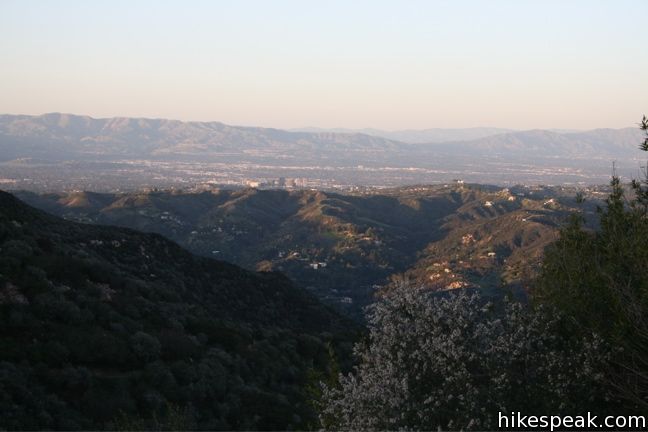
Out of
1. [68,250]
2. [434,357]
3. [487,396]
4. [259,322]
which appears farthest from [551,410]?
[259,322]

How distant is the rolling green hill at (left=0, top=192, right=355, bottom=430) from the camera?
58.4 ft

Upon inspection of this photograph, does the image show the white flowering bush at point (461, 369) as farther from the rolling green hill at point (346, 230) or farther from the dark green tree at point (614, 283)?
the rolling green hill at point (346, 230)

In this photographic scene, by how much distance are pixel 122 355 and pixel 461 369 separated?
14.1 m

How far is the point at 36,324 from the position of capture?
70.0 ft

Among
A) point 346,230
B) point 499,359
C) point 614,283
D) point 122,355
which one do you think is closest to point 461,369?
point 499,359

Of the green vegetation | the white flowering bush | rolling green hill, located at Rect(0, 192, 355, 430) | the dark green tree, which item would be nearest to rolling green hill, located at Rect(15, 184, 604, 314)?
rolling green hill, located at Rect(0, 192, 355, 430)

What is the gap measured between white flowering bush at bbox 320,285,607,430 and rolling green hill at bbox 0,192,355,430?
3.65 m

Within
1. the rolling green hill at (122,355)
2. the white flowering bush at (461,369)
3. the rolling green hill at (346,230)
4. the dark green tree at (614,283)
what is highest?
the dark green tree at (614,283)

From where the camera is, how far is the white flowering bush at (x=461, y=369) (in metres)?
10.7

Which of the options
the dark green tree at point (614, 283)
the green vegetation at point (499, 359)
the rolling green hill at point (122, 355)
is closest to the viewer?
the green vegetation at point (499, 359)

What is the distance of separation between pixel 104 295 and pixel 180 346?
4.95 meters

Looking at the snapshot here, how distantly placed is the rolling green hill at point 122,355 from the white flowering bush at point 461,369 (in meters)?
3.65

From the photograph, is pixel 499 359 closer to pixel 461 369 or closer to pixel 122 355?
pixel 461 369

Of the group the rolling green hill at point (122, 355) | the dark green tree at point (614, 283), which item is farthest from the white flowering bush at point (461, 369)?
the rolling green hill at point (122, 355)
